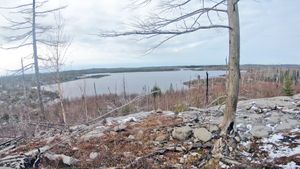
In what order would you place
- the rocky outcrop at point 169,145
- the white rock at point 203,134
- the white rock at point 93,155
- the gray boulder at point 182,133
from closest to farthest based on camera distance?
the rocky outcrop at point 169,145, the white rock at point 93,155, the white rock at point 203,134, the gray boulder at point 182,133

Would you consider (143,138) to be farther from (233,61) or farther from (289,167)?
(289,167)

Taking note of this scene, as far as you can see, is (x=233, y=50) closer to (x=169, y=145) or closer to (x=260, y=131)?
(x=260, y=131)

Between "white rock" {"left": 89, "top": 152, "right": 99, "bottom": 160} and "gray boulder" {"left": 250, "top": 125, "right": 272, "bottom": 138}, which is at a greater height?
"gray boulder" {"left": 250, "top": 125, "right": 272, "bottom": 138}

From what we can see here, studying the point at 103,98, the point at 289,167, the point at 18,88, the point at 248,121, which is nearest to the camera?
the point at 289,167

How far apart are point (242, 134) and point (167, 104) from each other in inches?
431

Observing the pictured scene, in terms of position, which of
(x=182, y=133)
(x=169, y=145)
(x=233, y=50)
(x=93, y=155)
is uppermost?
(x=233, y=50)

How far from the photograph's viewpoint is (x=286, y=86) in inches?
692

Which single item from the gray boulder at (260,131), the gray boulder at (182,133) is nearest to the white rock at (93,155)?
the gray boulder at (182,133)

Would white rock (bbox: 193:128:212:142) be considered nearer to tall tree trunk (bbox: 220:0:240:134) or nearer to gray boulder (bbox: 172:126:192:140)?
gray boulder (bbox: 172:126:192:140)

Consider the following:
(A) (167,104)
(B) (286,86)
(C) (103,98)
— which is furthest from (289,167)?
(C) (103,98)

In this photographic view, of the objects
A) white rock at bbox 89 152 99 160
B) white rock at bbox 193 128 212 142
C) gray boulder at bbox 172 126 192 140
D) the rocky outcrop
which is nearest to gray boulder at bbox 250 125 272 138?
the rocky outcrop

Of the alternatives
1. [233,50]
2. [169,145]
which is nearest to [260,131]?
[233,50]

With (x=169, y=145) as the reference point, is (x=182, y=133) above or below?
above

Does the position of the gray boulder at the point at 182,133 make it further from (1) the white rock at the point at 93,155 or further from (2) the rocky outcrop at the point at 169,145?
(1) the white rock at the point at 93,155
